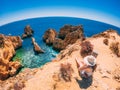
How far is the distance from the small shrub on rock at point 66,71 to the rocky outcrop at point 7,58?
1573 centimetres

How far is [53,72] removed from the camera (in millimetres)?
20359

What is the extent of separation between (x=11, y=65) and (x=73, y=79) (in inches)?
742

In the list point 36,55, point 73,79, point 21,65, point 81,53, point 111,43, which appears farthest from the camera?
point 36,55

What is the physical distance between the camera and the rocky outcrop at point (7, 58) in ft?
111

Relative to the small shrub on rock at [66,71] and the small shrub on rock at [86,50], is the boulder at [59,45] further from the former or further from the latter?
the small shrub on rock at [66,71]

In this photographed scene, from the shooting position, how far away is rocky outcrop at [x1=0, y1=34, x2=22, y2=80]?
1326 inches

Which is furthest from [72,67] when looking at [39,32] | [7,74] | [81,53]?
[39,32]

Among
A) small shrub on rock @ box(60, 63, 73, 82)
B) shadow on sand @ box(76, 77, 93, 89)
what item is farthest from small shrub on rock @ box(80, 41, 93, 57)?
shadow on sand @ box(76, 77, 93, 89)

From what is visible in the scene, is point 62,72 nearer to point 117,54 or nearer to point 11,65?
point 117,54

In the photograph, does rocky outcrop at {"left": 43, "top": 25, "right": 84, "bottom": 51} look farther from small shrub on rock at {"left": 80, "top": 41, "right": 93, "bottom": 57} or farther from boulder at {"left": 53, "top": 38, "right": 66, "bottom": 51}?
small shrub on rock at {"left": 80, "top": 41, "right": 93, "bottom": 57}

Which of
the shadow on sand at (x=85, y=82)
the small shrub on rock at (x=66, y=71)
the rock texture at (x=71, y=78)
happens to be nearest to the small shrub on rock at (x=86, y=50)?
the rock texture at (x=71, y=78)

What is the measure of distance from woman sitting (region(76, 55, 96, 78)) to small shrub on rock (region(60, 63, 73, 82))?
0.95 m

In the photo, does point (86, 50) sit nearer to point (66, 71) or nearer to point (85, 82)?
point (66, 71)

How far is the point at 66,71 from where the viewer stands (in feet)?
64.8
